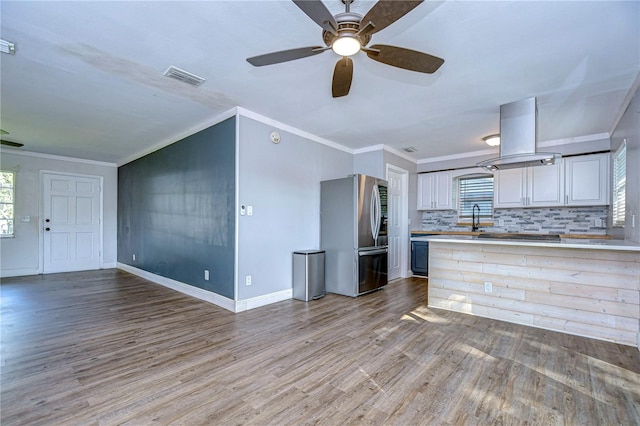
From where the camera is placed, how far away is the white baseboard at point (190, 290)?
3.75 meters

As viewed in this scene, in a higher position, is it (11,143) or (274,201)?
(11,143)

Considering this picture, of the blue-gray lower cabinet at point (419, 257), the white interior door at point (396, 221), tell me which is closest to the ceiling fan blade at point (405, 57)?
the white interior door at point (396, 221)

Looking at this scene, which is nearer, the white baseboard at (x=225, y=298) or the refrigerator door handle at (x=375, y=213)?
the white baseboard at (x=225, y=298)

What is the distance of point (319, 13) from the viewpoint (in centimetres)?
160

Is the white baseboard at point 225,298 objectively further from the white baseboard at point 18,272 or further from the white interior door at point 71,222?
the white baseboard at point 18,272

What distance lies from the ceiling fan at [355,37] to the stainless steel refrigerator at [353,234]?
231 centimetres

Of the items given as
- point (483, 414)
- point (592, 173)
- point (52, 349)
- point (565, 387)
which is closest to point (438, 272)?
point (565, 387)

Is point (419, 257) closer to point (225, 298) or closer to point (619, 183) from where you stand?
point (619, 183)

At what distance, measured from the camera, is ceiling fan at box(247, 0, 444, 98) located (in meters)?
1.56

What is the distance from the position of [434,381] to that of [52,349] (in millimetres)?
3158

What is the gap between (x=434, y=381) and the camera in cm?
206

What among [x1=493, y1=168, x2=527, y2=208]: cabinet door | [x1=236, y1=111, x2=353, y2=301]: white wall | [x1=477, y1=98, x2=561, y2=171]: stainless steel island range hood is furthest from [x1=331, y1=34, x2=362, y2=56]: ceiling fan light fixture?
[x1=493, y1=168, x2=527, y2=208]: cabinet door

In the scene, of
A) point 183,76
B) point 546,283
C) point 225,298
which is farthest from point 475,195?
point 183,76

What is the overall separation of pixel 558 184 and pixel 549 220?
2.17 feet
